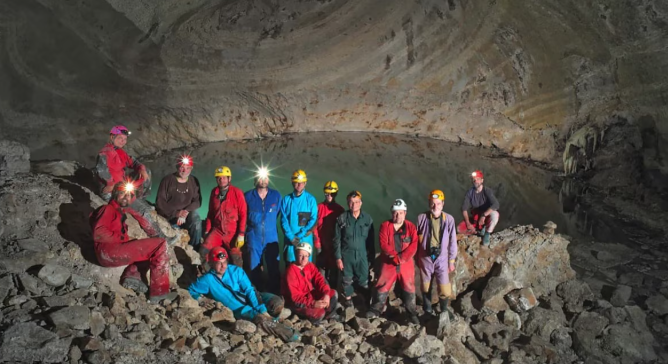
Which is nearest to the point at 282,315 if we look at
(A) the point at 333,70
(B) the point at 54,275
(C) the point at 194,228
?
(C) the point at 194,228

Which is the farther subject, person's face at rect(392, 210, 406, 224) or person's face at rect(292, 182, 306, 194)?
person's face at rect(292, 182, 306, 194)

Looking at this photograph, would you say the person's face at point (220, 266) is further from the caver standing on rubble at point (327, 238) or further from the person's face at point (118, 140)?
the person's face at point (118, 140)

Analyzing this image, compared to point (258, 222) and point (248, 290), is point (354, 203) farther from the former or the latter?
point (248, 290)

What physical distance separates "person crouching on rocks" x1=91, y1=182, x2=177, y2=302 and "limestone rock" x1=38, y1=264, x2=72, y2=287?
375mm

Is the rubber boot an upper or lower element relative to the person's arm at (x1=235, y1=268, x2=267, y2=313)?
lower

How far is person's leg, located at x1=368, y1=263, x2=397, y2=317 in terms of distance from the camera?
584 centimetres

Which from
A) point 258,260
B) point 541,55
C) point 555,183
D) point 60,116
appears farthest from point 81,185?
point 541,55

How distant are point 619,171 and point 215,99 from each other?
1427cm

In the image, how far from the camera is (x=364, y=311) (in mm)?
5969

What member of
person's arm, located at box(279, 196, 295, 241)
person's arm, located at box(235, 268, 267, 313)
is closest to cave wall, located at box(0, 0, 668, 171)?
person's arm, located at box(279, 196, 295, 241)

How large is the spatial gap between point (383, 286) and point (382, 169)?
9.40 meters

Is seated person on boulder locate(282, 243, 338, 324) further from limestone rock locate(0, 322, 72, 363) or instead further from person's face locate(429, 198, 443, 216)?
limestone rock locate(0, 322, 72, 363)

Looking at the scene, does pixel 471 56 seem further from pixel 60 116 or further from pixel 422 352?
pixel 422 352

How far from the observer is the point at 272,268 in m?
6.29
